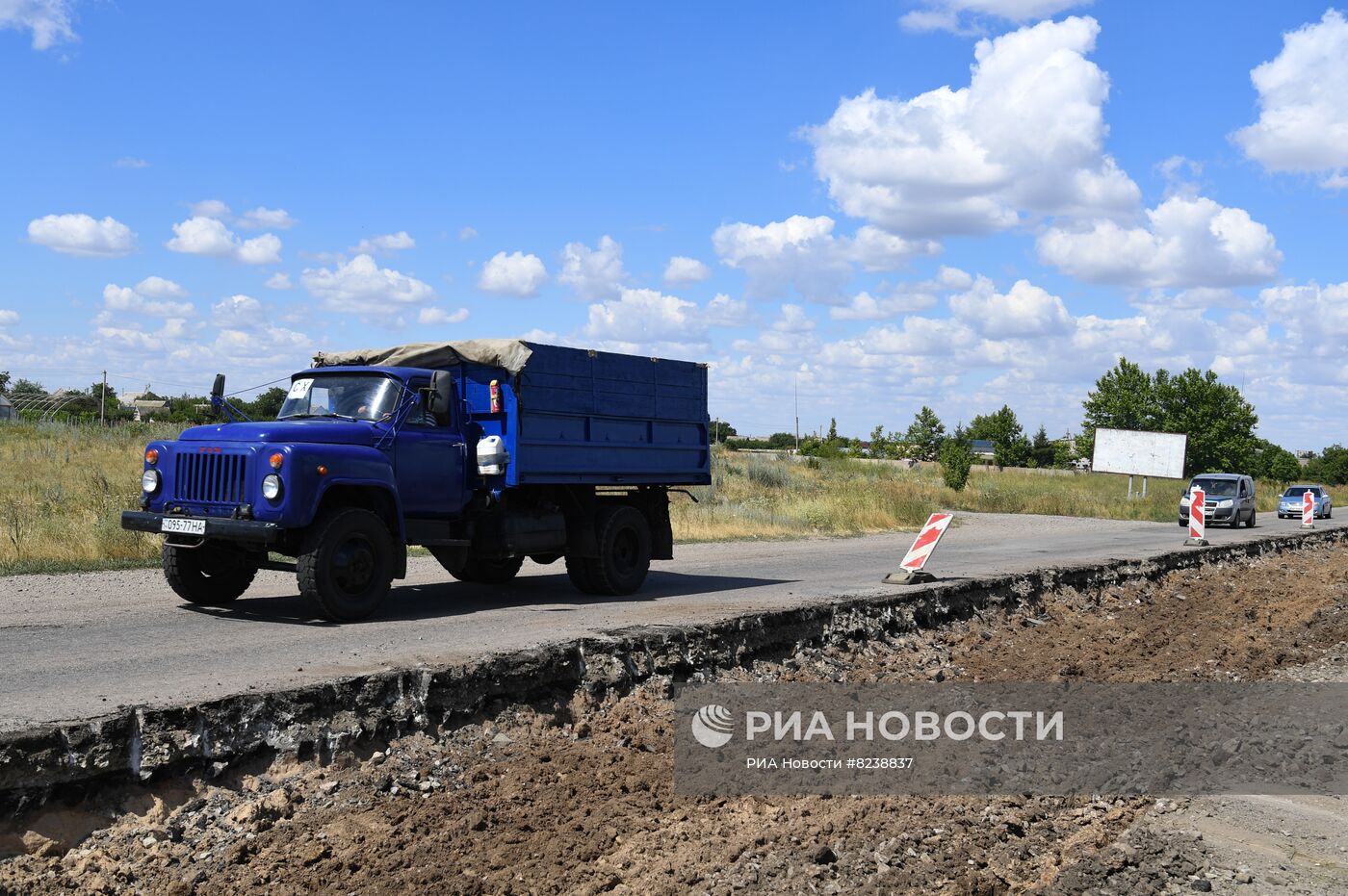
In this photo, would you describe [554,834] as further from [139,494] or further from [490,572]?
[139,494]

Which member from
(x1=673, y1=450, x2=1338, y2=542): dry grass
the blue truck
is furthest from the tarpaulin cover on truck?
(x1=673, y1=450, x2=1338, y2=542): dry grass

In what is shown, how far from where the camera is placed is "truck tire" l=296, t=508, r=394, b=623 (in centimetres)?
895

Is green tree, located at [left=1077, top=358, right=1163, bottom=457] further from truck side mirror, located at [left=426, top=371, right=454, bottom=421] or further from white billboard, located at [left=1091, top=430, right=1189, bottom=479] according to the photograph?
truck side mirror, located at [left=426, top=371, right=454, bottom=421]

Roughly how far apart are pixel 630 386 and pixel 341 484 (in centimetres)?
379

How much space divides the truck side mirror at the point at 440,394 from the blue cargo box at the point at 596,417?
2.24 ft

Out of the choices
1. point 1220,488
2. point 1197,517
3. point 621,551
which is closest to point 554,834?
point 621,551

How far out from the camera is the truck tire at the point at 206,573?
9.75 metres

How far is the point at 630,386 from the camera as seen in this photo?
12.2 meters

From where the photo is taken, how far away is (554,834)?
515cm

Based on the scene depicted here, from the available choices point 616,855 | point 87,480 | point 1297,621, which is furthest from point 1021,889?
point 87,480

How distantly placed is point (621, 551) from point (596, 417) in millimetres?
1594

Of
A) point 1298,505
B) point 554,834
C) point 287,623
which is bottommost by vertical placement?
point 554,834

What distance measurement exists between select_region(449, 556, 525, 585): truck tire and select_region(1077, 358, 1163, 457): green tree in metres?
86.9

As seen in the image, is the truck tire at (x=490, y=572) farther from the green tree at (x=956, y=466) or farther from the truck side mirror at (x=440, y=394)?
the green tree at (x=956, y=466)
